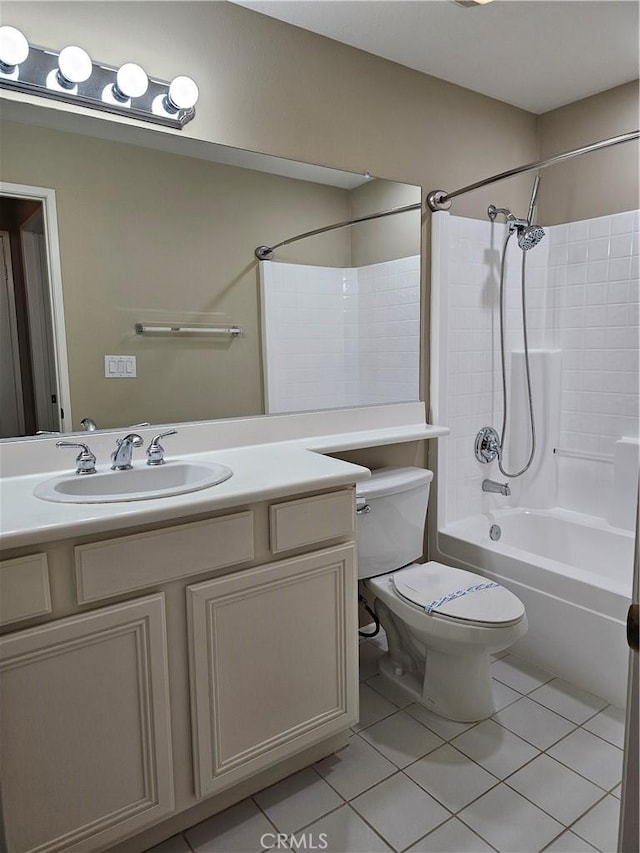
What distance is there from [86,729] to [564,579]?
164 cm

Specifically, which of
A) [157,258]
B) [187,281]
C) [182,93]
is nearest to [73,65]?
[182,93]

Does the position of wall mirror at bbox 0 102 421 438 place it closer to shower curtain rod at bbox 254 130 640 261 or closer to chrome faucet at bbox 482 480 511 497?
shower curtain rod at bbox 254 130 640 261

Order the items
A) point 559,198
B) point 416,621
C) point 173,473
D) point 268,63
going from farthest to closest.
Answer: point 559,198, point 268,63, point 416,621, point 173,473

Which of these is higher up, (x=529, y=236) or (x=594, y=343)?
(x=529, y=236)

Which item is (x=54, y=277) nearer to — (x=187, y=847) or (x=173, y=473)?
(x=173, y=473)

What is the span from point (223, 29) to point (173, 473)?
1461 mm

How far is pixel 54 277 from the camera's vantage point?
1634mm

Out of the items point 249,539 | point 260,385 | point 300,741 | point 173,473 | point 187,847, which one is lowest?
point 187,847

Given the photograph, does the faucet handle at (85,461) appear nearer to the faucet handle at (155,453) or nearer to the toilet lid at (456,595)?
the faucet handle at (155,453)

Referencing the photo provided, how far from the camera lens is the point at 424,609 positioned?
71.8 inches

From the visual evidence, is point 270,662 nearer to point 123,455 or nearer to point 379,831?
point 379,831

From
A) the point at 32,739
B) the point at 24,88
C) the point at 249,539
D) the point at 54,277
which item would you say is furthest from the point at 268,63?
the point at 32,739

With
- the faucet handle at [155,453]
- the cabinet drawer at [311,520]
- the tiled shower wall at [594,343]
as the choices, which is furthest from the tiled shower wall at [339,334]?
the tiled shower wall at [594,343]

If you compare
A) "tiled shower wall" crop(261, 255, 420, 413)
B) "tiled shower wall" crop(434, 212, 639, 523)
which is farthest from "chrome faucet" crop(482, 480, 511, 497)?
"tiled shower wall" crop(261, 255, 420, 413)
